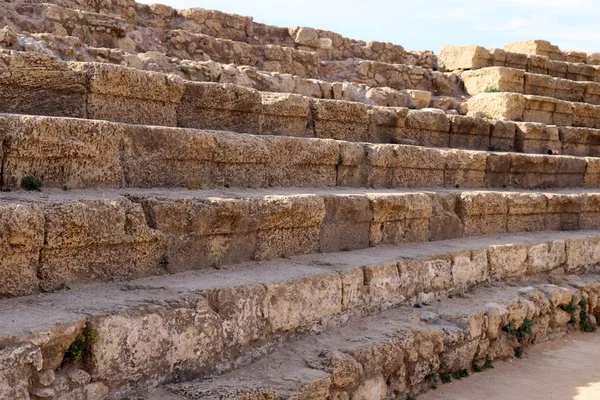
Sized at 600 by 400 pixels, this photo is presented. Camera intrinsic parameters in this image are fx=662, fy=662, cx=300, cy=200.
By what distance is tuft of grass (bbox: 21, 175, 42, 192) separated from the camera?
15.0ft

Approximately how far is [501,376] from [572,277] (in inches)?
122

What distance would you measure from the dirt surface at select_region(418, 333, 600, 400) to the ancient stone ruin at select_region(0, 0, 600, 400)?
18 cm

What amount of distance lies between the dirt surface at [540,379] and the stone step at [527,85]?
7.59 meters

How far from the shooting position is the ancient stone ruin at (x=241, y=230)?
13.3 feet

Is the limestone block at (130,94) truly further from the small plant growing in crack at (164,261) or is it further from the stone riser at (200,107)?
the small plant growing in crack at (164,261)

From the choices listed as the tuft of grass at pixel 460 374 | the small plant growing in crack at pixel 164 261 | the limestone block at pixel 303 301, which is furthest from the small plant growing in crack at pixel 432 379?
the small plant growing in crack at pixel 164 261

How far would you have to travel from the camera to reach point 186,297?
4363 millimetres

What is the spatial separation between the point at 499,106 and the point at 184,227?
9.85 meters

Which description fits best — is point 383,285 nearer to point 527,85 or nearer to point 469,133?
point 469,133

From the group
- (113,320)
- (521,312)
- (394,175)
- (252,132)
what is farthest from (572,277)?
(113,320)

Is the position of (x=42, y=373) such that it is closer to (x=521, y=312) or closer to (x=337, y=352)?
(x=337, y=352)

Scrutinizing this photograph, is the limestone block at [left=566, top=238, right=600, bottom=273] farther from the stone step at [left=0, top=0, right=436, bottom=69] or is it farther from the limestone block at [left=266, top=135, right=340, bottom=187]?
the stone step at [left=0, top=0, right=436, bottom=69]

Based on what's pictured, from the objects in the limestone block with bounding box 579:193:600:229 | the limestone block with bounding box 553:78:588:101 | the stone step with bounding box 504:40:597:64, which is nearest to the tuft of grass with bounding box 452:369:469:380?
the limestone block with bounding box 579:193:600:229

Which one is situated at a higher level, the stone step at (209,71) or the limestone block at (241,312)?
the stone step at (209,71)
